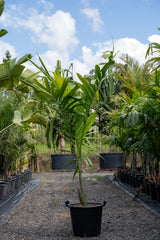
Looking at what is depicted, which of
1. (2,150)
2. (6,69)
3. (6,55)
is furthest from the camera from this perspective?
(6,55)

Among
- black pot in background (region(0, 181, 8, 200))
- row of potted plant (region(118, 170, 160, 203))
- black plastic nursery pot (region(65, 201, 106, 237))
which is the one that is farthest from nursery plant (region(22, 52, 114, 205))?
black pot in background (region(0, 181, 8, 200))

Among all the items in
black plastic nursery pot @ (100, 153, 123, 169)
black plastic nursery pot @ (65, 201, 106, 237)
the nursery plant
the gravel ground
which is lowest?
the gravel ground

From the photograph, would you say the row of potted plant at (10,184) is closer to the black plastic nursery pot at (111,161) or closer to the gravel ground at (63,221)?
the gravel ground at (63,221)

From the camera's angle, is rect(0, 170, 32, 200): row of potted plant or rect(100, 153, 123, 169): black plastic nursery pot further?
rect(100, 153, 123, 169): black plastic nursery pot

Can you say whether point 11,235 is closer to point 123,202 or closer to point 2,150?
point 123,202

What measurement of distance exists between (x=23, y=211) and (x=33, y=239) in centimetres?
118

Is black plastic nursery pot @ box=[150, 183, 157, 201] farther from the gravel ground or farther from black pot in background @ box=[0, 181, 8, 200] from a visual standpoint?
black pot in background @ box=[0, 181, 8, 200]

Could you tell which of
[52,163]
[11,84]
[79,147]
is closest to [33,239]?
[79,147]

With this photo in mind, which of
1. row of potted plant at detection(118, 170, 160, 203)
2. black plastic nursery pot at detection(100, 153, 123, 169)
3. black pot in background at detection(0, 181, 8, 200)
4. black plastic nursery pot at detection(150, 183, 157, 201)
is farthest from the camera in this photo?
black plastic nursery pot at detection(100, 153, 123, 169)

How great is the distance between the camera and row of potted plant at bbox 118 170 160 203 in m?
3.58

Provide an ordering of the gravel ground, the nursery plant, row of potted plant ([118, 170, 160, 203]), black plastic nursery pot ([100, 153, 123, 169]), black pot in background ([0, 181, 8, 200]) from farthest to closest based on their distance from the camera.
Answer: black plastic nursery pot ([100, 153, 123, 169]) < black pot in background ([0, 181, 8, 200]) < row of potted plant ([118, 170, 160, 203]) < the gravel ground < the nursery plant

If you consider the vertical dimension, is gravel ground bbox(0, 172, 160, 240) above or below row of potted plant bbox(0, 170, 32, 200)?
below

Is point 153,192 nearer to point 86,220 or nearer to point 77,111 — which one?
point 86,220

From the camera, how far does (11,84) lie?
299 centimetres
